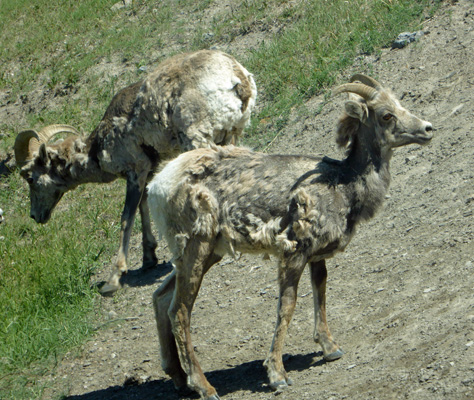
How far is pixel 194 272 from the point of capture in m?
5.79

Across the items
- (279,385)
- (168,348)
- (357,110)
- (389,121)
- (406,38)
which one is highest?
(357,110)

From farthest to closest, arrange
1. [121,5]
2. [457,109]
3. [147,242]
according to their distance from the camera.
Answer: [121,5] → [457,109] → [147,242]

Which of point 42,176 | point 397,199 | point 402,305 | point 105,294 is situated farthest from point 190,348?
point 42,176

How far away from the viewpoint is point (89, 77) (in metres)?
15.8

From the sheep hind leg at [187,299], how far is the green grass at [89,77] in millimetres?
1833

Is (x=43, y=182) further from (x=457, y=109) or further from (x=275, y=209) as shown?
(x=457, y=109)

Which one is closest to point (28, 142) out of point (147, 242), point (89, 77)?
point (147, 242)

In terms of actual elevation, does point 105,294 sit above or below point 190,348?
below

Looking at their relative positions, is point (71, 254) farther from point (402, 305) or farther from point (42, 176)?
point (402, 305)

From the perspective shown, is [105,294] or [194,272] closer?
[194,272]

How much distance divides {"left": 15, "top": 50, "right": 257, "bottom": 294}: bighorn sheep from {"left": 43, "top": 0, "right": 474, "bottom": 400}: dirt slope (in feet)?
4.42

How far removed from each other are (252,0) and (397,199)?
28.2 feet

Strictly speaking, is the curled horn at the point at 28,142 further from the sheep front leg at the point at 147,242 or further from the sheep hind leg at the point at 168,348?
the sheep hind leg at the point at 168,348

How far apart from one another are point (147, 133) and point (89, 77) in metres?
7.64
